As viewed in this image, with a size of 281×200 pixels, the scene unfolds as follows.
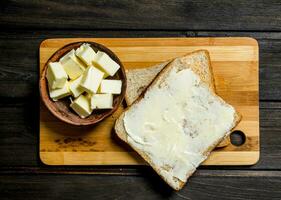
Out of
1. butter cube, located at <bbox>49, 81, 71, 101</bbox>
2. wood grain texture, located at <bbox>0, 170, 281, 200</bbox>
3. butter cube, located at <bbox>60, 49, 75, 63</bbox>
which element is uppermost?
butter cube, located at <bbox>60, 49, 75, 63</bbox>

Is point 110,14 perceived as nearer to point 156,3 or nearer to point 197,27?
point 156,3

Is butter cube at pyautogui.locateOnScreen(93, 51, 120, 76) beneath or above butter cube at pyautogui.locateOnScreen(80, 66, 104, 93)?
above

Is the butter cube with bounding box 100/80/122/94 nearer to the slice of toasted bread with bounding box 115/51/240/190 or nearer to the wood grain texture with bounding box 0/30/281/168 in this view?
the slice of toasted bread with bounding box 115/51/240/190

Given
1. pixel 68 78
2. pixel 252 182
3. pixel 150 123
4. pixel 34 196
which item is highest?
pixel 68 78

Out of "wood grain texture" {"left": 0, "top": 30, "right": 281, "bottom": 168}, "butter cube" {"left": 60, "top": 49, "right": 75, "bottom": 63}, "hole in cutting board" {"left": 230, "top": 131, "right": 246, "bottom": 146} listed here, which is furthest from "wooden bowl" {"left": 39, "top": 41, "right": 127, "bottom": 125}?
"hole in cutting board" {"left": 230, "top": 131, "right": 246, "bottom": 146}

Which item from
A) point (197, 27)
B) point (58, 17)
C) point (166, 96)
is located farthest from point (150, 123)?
point (58, 17)

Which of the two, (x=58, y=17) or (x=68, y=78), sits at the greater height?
(x=58, y=17)

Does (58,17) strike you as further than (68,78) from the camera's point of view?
Yes
